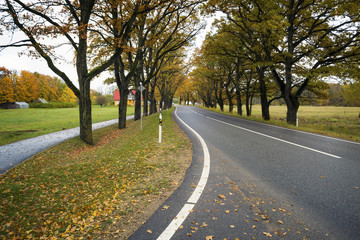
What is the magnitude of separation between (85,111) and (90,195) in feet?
23.0

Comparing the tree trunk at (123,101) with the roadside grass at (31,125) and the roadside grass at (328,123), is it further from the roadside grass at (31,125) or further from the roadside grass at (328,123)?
the roadside grass at (328,123)

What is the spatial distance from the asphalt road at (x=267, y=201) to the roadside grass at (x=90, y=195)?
1.32 ft

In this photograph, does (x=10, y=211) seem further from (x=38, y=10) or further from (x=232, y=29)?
(x=232, y=29)

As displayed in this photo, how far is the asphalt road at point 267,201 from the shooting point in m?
2.38

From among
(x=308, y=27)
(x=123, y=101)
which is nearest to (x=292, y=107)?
(x=308, y=27)

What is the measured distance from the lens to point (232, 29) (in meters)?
14.9

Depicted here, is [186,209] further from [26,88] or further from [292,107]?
[26,88]

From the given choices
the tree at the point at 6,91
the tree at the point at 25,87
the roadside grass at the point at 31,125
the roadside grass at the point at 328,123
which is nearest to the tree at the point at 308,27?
the roadside grass at the point at 328,123

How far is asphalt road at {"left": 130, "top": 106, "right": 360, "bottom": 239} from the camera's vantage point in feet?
7.79

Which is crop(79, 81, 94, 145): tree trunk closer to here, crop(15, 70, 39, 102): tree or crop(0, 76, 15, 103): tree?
crop(0, 76, 15, 103): tree

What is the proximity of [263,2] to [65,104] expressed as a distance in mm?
65372

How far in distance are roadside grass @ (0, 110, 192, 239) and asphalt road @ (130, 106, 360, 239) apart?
40cm

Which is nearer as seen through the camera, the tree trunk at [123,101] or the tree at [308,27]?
the tree at [308,27]

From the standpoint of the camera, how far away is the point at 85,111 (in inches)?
386
